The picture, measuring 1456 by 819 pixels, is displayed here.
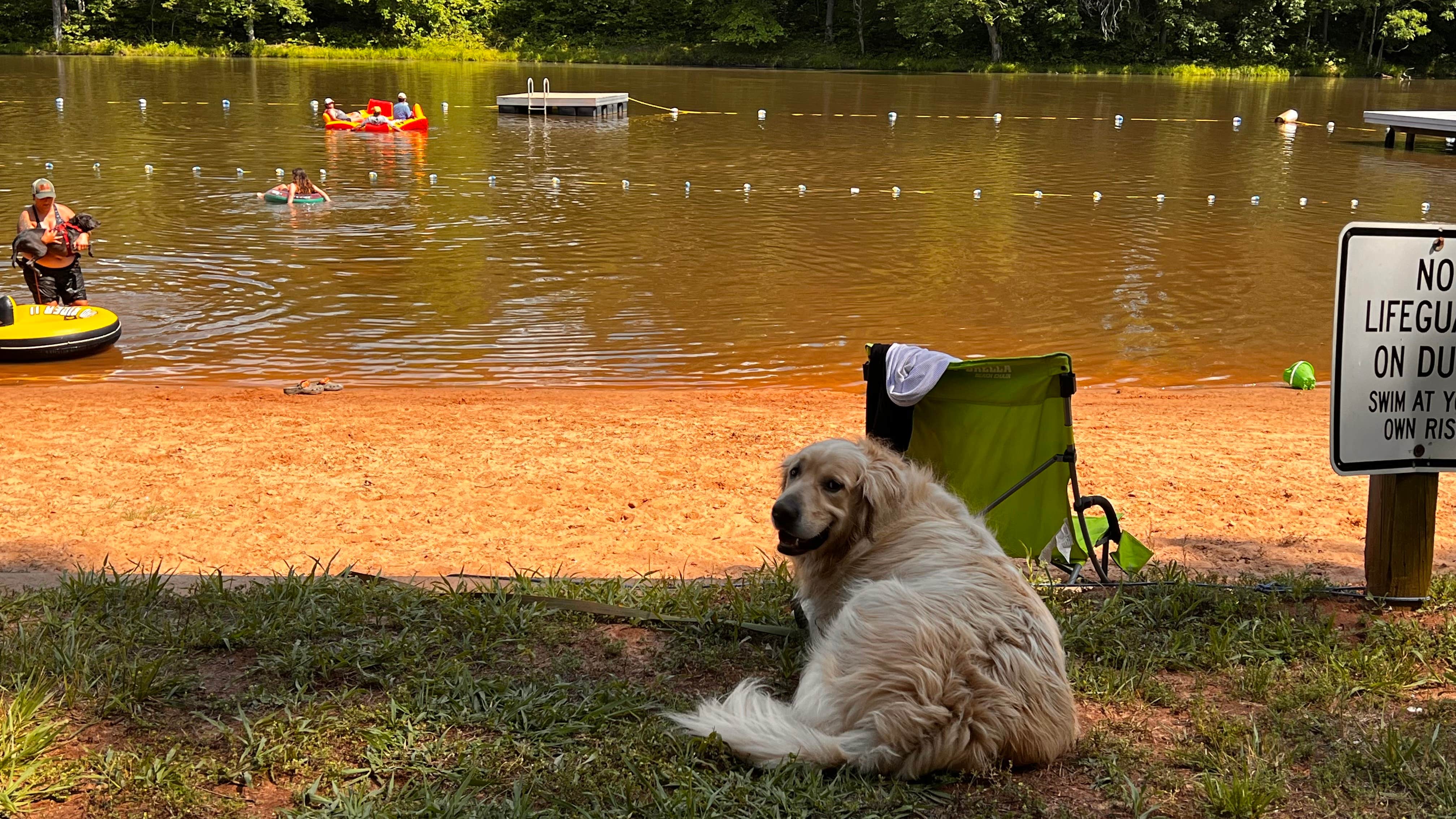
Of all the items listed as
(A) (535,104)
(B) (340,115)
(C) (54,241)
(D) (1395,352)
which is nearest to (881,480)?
(D) (1395,352)

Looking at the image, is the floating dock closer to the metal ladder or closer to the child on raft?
the metal ladder

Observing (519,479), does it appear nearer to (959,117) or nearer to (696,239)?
(696,239)

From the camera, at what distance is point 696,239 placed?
17.1 meters

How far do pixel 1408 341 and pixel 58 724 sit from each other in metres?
4.67

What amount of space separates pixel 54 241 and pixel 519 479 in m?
6.57

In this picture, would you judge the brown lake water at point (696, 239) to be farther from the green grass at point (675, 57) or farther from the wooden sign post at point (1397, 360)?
the green grass at point (675, 57)

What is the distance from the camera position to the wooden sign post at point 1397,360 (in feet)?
14.1

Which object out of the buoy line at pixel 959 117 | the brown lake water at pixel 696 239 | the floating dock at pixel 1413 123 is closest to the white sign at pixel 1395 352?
the brown lake water at pixel 696 239

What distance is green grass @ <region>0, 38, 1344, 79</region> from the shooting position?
51312 millimetres

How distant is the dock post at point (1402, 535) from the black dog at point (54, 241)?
11.0 m

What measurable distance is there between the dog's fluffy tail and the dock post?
2.60m

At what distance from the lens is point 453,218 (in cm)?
1841

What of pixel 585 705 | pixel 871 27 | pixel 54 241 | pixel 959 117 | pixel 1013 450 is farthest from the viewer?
pixel 871 27

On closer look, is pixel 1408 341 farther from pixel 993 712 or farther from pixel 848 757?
pixel 848 757
